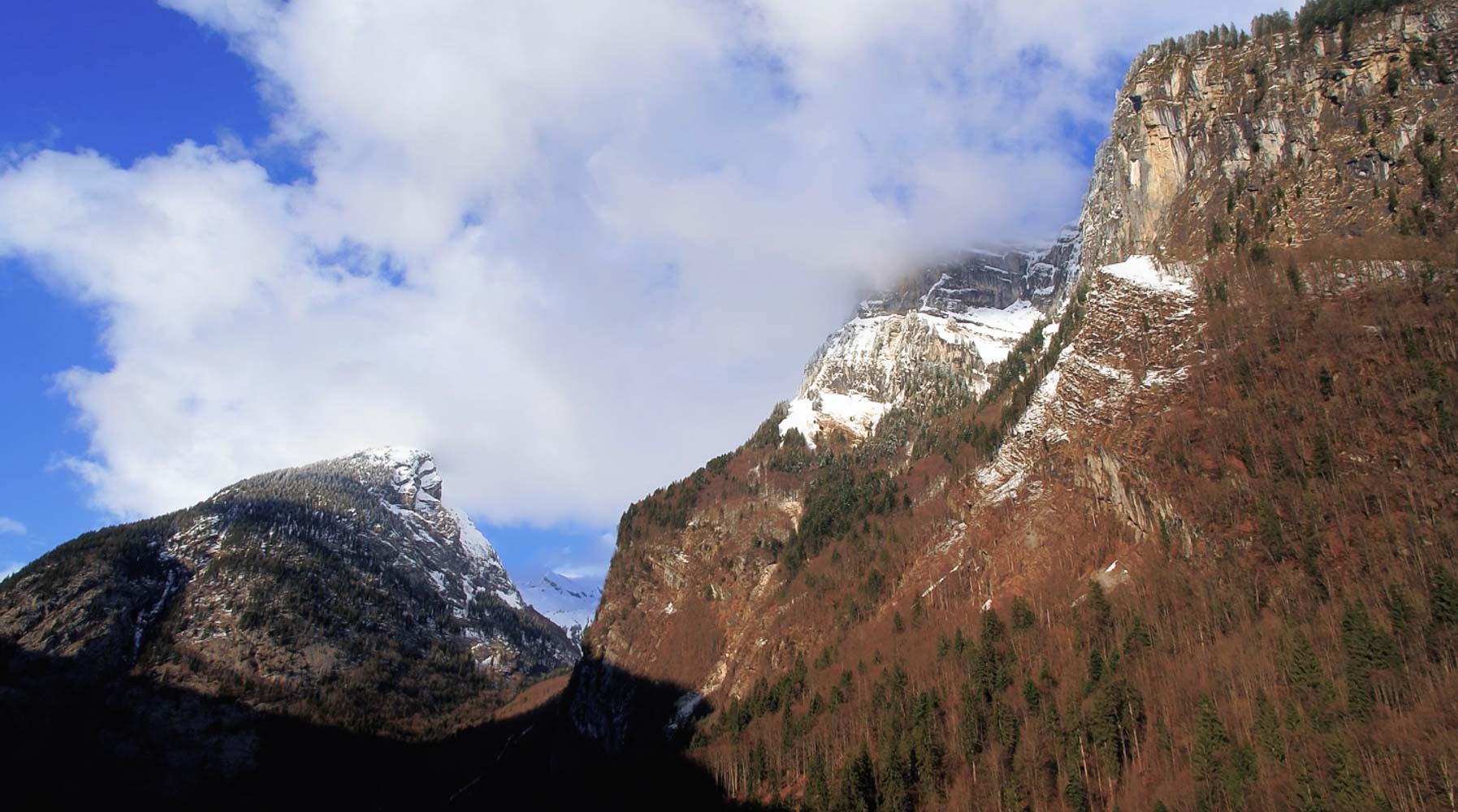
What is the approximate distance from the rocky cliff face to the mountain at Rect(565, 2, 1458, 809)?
39 centimetres

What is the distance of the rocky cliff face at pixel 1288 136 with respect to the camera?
97875 mm

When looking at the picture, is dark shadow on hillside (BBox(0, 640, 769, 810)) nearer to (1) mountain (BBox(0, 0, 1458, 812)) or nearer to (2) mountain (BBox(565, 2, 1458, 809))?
(1) mountain (BBox(0, 0, 1458, 812))

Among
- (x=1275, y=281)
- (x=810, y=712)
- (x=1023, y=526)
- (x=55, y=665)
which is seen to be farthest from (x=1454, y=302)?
(x=55, y=665)

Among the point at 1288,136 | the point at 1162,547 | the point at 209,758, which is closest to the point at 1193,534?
the point at 1162,547

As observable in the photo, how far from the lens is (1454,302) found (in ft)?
268

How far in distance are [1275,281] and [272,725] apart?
20861cm

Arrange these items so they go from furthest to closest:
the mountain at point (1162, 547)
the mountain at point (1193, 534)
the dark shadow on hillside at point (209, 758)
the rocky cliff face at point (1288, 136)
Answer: the dark shadow on hillside at point (209, 758), the rocky cliff face at point (1288, 136), the mountain at point (1162, 547), the mountain at point (1193, 534)

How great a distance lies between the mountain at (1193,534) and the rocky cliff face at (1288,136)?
39 cm

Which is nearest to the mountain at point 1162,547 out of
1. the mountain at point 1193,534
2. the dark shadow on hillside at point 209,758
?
the mountain at point 1193,534

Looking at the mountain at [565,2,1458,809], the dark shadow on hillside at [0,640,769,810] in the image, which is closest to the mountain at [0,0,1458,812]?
the mountain at [565,2,1458,809]

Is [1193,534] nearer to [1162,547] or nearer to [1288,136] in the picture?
[1162,547]

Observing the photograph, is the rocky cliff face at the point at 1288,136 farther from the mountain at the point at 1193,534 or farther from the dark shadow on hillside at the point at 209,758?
the dark shadow on hillside at the point at 209,758

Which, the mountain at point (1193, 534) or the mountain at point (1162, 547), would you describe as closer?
the mountain at point (1193, 534)

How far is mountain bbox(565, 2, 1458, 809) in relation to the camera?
69.2 meters
